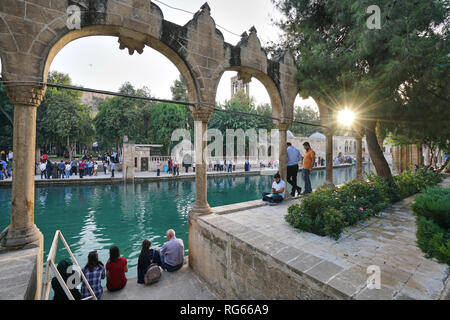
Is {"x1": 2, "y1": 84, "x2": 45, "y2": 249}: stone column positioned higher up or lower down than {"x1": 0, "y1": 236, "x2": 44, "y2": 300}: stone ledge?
higher up

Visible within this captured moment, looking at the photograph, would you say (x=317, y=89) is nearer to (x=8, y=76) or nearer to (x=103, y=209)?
(x=8, y=76)

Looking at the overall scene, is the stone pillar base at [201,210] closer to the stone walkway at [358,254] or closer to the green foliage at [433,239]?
the stone walkway at [358,254]

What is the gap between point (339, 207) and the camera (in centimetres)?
455

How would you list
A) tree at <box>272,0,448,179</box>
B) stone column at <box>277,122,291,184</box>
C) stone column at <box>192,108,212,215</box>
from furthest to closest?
stone column at <box>277,122,291,184</box> < stone column at <box>192,108,212,215</box> < tree at <box>272,0,448,179</box>

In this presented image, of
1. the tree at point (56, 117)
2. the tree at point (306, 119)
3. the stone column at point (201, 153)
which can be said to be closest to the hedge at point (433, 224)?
the stone column at point (201, 153)

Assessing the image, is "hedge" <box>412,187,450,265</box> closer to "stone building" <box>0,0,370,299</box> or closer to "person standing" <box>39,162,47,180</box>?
"stone building" <box>0,0,370,299</box>

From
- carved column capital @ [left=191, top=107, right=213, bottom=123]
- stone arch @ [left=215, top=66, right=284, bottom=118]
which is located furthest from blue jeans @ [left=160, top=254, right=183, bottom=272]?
stone arch @ [left=215, top=66, right=284, bottom=118]

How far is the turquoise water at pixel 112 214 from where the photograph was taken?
6.05 metres

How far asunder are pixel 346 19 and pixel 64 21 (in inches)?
245

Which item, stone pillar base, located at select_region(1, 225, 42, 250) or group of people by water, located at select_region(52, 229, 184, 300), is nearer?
stone pillar base, located at select_region(1, 225, 42, 250)

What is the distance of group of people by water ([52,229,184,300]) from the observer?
3311 mm

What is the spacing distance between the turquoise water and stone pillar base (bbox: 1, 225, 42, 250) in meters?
2.25

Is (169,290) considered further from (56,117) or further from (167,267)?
(56,117)

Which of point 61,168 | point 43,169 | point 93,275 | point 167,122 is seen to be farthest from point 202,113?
point 167,122
